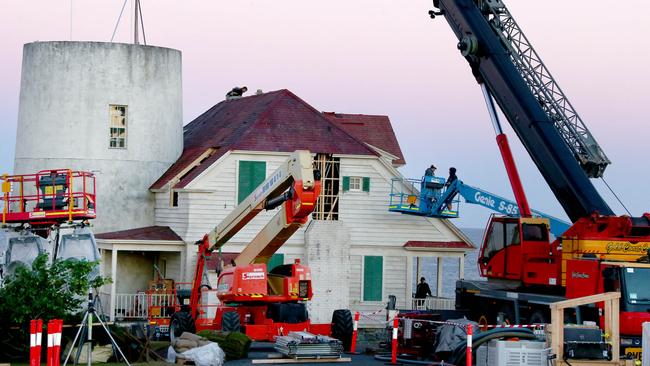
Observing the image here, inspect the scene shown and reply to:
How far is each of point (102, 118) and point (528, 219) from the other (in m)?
15.1

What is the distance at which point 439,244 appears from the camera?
145ft

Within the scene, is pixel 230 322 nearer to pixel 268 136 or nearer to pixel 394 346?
pixel 394 346

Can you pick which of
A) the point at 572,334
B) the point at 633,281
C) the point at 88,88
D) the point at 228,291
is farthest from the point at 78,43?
the point at 572,334

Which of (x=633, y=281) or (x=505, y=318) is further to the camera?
(x=505, y=318)

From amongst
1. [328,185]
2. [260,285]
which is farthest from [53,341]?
[328,185]

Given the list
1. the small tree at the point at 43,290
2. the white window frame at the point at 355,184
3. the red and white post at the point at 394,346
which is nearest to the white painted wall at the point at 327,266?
the white window frame at the point at 355,184

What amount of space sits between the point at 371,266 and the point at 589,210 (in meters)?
10.6

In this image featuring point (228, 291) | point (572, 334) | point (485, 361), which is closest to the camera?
point (572, 334)

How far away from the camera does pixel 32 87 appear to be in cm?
4388

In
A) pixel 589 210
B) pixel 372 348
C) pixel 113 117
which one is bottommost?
pixel 372 348

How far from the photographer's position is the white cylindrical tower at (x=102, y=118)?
43.3 m

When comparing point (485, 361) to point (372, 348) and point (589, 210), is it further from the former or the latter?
point (589, 210)

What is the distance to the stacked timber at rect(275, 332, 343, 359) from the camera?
2841 cm

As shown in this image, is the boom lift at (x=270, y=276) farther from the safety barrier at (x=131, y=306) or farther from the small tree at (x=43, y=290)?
the safety barrier at (x=131, y=306)
